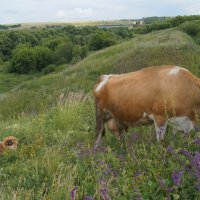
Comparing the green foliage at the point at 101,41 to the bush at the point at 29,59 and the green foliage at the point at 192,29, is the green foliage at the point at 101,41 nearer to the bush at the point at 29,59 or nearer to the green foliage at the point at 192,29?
the bush at the point at 29,59

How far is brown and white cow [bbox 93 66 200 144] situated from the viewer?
5559 mm

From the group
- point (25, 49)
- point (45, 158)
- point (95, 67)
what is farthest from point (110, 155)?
point (25, 49)

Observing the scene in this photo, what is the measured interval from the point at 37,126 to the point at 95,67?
1019 inches

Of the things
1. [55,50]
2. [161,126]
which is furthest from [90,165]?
[55,50]

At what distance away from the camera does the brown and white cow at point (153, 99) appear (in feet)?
18.2

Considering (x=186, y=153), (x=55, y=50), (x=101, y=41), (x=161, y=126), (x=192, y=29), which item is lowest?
(x=55, y=50)

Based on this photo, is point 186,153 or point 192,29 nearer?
point 186,153

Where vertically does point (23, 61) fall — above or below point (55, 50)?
below

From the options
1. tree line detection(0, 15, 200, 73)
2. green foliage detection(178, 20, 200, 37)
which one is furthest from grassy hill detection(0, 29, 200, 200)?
tree line detection(0, 15, 200, 73)

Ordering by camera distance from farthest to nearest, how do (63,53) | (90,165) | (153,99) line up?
(63,53) < (153,99) < (90,165)

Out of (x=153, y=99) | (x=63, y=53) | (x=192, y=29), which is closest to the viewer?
(x=153, y=99)

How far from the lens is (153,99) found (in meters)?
5.78

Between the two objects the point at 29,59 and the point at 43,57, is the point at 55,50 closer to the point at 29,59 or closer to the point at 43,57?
the point at 43,57

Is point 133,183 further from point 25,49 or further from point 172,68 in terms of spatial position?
point 25,49
